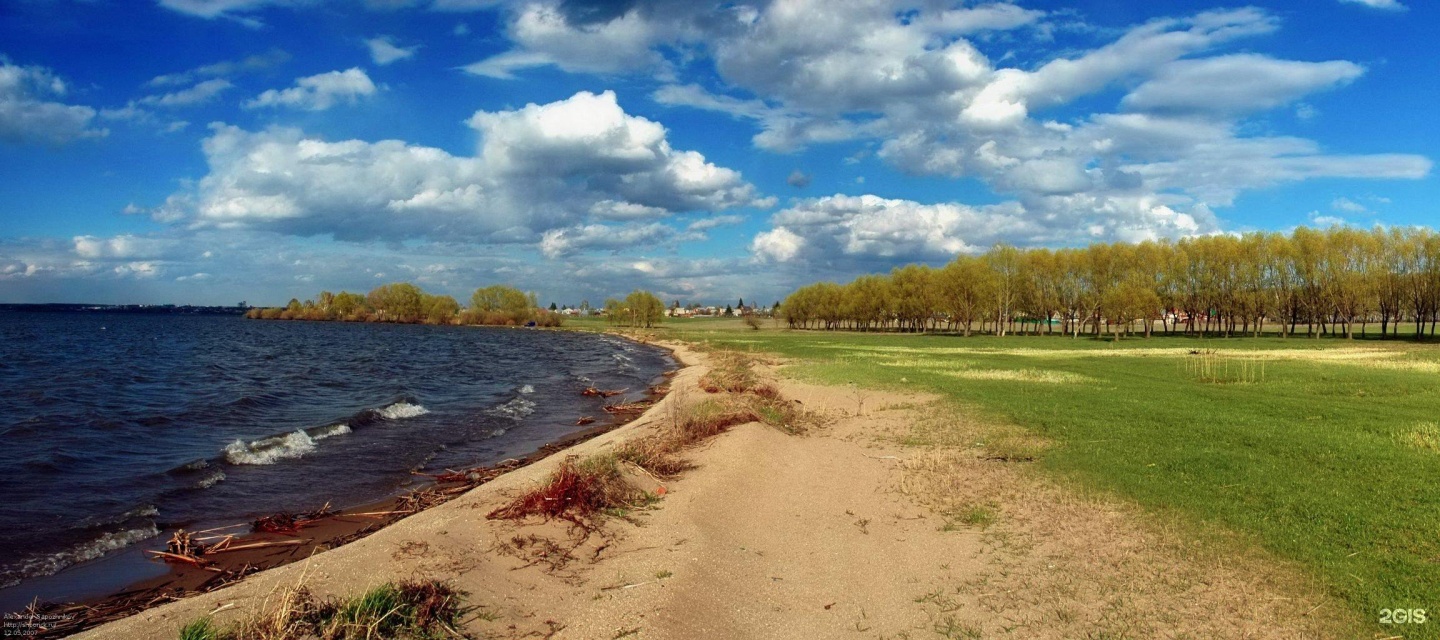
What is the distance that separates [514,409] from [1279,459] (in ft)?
76.9

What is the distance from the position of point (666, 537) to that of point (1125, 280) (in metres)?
102

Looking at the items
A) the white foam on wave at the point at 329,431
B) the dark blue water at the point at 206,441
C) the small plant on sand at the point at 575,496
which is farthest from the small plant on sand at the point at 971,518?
the white foam on wave at the point at 329,431

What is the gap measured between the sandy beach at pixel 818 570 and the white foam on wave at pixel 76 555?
3.45 metres

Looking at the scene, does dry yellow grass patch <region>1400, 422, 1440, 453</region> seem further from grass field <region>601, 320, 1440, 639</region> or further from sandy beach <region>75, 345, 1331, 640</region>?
sandy beach <region>75, 345, 1331, 640</region>

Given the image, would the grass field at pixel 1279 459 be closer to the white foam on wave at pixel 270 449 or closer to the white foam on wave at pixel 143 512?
the white foam on wave at pixel 143 512

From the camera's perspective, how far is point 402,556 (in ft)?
28.1

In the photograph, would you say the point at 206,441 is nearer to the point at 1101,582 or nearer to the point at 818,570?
the point at 818,570

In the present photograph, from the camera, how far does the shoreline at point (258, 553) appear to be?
8047 mm

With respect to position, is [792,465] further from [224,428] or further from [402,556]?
[224,428]

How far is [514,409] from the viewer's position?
27531mm

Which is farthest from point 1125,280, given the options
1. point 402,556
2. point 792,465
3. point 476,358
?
point 402,556

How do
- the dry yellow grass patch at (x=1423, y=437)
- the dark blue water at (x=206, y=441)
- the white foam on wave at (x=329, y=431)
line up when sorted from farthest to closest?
the white foam on wave at (x=329, y=431)
the dry yellow grass patch at (x=1423, y=437)
the dark blue water at (x=206, y=441)

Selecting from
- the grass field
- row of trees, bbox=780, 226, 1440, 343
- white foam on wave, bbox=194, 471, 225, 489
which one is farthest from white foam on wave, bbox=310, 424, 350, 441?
row of trees, bbox=780, 226, 1440, 343

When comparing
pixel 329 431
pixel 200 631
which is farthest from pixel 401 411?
pixel 200 631
